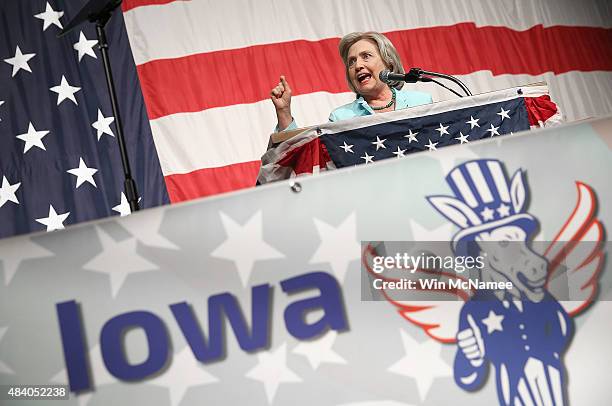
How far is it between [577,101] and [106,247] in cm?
331

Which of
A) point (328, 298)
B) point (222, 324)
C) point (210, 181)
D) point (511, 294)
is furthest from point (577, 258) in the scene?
point (210, 181)

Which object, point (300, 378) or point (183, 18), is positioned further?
point (183, 18)

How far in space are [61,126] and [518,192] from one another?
231 centimetres

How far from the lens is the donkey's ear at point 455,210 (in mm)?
998

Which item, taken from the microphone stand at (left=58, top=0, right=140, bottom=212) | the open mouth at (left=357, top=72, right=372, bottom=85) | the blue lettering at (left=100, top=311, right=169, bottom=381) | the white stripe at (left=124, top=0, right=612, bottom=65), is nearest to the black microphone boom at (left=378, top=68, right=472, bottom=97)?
the open mouth at (left=357, top=72, right=372, bottom=85)

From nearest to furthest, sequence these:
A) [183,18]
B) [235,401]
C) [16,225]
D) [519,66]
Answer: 1. [235,401]
2. [16,225]
3. [183,18]
4. [519,66]

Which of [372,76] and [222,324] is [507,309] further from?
[372,76]

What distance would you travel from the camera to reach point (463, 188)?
101 cm

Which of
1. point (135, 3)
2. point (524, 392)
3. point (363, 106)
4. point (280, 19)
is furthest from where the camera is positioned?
point (280, 19)

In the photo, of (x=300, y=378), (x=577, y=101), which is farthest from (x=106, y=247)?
(x=577, y=101)

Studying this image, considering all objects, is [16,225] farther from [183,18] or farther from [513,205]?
[513,205]

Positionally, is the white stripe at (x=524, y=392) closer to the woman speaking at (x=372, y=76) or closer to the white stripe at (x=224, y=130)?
the woman speaking at (x=372, y=76)

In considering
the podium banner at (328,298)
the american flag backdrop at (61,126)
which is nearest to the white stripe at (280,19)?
the american flag backdrop at (61,126)

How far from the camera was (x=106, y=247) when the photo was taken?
3.27ft
